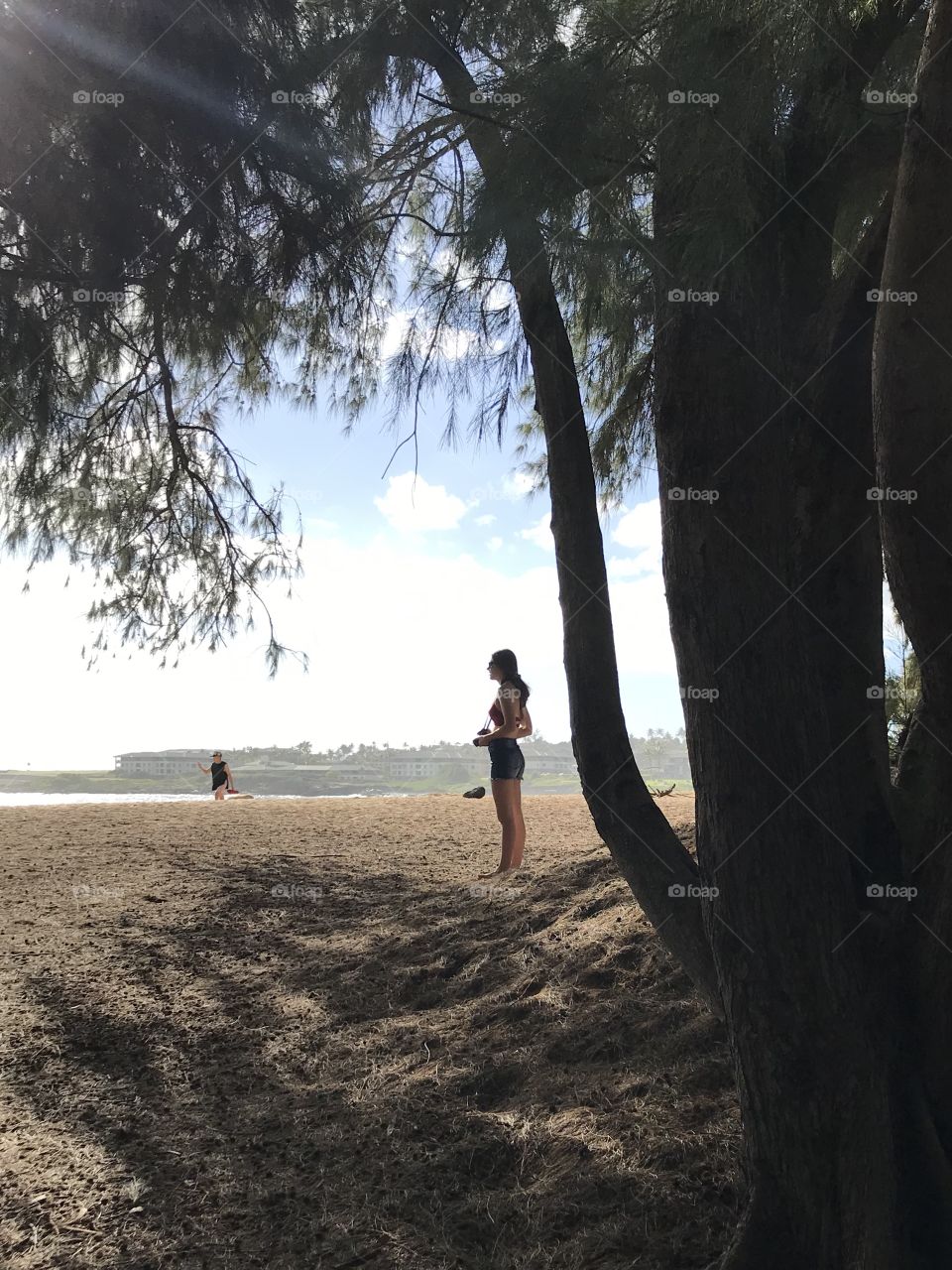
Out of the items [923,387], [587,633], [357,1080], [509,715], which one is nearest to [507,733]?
[509,715]

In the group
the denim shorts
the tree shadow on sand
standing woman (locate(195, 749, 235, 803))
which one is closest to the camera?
the tree shadow on sand

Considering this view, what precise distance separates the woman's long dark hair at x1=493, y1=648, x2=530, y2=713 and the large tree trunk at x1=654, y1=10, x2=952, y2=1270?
11.5 feet

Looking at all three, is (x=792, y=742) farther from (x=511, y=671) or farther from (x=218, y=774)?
(x=218, y=774)

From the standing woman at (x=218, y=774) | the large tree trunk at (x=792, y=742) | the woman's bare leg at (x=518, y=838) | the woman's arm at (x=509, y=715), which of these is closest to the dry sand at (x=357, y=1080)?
the woman's bare leg at (x=518, y=838)

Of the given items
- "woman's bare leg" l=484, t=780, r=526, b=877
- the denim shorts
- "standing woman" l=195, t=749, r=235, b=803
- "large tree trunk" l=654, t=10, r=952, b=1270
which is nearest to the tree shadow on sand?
"large tree trunk" l=654, t=10, r=952, b=1270

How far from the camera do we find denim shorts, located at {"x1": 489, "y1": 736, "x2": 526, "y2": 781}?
6398mm

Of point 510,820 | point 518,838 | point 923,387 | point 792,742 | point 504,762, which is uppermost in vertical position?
point 923,387

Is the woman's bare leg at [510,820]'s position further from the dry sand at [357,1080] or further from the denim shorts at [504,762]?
the dry sand at [357,1080]

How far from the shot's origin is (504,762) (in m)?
6.42

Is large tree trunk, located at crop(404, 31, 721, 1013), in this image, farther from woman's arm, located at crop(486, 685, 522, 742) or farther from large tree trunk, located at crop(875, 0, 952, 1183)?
woman's arm, located at crop(486, 685, 522, 742)

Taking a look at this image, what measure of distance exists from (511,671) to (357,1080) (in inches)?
119

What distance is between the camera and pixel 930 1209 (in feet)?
8.10

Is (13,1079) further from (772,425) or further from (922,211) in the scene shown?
(922,211)

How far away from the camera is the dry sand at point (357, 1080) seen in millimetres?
2949
